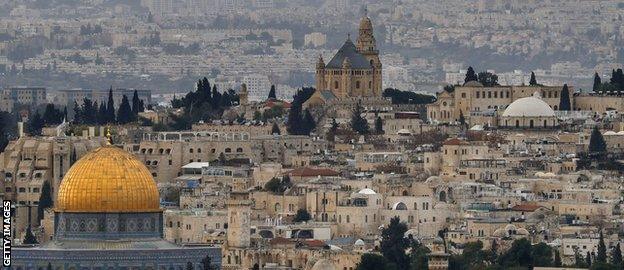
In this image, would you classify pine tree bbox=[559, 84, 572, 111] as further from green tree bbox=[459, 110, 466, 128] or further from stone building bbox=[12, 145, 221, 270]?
stone building bbox=[12, 145, 221, 270]

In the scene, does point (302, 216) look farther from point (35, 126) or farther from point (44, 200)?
point (35, 126)

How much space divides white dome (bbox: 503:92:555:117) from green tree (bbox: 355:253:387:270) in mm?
39152

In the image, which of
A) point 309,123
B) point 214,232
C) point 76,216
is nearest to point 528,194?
point 214,232

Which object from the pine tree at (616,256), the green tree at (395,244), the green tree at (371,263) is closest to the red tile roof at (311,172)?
the green tree at (395,244)

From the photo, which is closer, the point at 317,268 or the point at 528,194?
the point at 317,268

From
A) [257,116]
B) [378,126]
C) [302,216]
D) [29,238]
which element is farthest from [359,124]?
[29,238]

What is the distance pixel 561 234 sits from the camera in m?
93.7

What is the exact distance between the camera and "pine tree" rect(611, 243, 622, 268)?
276 ft

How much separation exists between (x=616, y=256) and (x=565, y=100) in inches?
1697

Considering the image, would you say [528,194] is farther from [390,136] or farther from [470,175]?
[390,136]

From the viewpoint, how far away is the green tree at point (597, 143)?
11362cm

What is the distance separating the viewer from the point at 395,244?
290 ft

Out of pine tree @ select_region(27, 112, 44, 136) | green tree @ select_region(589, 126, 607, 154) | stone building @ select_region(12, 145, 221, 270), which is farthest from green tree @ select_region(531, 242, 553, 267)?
pine tree @ select_region(27, 112, 44, 136)

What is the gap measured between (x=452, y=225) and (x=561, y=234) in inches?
142
